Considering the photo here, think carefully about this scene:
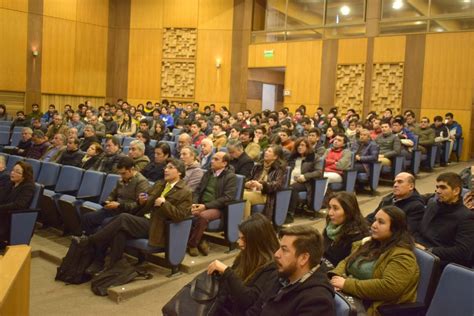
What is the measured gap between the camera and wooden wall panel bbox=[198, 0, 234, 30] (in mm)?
13242

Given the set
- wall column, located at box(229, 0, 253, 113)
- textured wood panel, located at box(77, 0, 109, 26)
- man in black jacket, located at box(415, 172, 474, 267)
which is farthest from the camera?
textured wood panel, located at box(77, 0, 109, 26)

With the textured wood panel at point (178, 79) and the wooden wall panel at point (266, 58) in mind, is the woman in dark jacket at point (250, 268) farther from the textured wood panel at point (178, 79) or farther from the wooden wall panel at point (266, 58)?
the textured wood panel at point (178, 79)

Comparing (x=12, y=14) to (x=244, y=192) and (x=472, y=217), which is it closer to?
(x=244, y=192)

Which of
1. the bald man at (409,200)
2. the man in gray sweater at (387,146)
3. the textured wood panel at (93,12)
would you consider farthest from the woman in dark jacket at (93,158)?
the textured wood panel at (93,12)

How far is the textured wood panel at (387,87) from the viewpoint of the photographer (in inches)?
416

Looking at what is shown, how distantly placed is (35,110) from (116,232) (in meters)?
8.56

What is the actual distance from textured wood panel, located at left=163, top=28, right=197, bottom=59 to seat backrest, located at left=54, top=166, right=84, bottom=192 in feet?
28.1

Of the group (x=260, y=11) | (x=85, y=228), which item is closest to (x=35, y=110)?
(x=260, y=11)

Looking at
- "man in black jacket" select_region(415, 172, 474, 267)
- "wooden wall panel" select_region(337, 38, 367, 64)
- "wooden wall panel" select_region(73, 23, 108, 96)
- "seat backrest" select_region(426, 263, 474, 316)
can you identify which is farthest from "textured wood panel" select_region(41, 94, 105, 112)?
"seat backrest" select_region(426, 263, 474, 316)

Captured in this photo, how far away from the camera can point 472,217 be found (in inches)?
118

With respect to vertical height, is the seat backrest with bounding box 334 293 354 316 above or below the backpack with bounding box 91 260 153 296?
above

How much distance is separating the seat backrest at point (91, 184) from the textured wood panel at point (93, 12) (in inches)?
369

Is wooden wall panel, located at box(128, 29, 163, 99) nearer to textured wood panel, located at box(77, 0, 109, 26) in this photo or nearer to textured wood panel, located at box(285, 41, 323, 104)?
textured wood panel, located at box(77, 0, 109, 26)

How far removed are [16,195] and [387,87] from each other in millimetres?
8385
